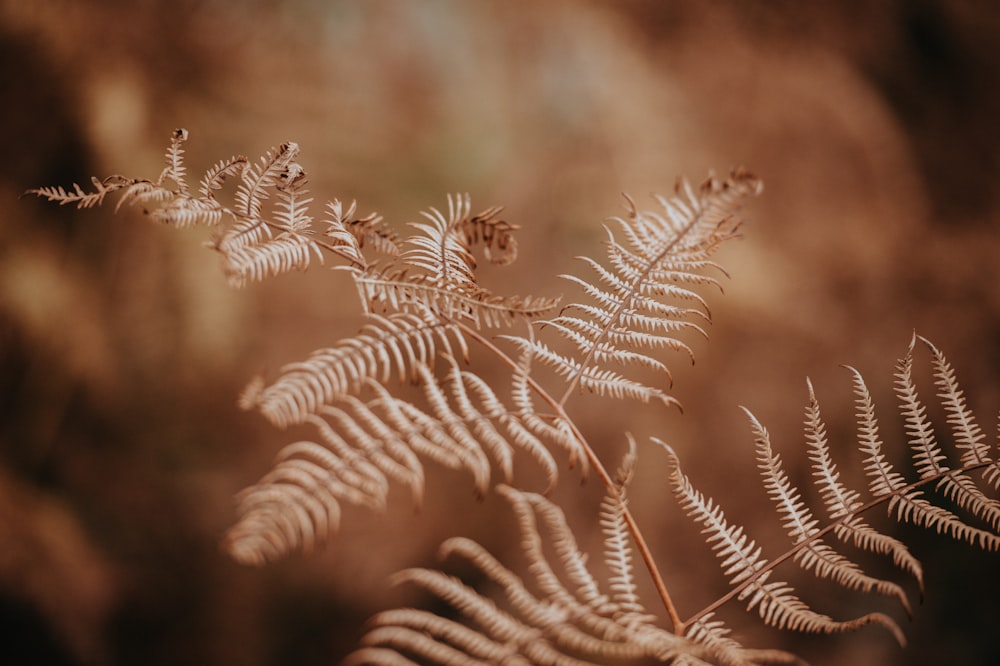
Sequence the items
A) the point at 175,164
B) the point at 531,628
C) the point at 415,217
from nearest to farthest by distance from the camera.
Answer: the point at 531,628 → the point at 175,164 → the point at 415,217

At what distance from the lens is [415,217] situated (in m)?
1.93

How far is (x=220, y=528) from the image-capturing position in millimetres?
1816

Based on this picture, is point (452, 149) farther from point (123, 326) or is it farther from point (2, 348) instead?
point (2, 348)

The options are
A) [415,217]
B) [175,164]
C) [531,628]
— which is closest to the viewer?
[531,628]

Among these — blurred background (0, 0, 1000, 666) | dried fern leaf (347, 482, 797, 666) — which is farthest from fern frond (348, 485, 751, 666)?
blurred background (0, 0, 1000, 666)

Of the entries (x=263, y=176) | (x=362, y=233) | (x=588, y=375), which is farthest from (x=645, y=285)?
(x=263, y=176)

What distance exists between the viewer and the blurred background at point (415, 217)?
181cm

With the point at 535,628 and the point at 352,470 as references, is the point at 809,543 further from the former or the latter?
the point at 352,470

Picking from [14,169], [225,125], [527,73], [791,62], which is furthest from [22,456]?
[791,62]

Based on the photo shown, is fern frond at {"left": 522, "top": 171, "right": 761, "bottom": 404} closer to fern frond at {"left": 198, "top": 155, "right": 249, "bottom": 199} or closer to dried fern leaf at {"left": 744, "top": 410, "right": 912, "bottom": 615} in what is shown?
dried fern leaf at {"left": 744, "top": 410, "right": 912, "bottom": 615}

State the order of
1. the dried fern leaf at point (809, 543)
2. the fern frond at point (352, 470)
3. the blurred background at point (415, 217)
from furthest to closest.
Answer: the blurred background at point (415, 217) → the dried fern leaf at point (809, 543) → the fern frond at point (352, 470)

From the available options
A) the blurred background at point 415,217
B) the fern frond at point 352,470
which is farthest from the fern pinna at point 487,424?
the blurred background at point 415,217

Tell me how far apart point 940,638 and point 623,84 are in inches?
74.9

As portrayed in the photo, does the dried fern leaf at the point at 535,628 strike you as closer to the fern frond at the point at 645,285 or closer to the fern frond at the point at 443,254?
the fern frond at the point at 645,285
